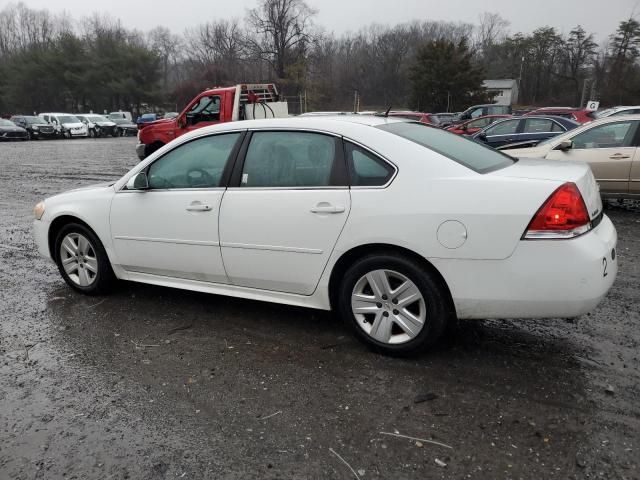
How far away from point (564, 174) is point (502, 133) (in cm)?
1039

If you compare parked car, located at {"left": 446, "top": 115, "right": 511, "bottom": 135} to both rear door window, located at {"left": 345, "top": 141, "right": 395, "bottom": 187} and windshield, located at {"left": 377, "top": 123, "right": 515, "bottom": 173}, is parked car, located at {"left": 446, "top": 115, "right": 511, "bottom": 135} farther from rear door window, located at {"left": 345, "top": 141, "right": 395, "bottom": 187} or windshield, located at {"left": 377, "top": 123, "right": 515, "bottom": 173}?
rear door window, located at {"left": 345, "top": 141, "right": 395, "bottom": 187}

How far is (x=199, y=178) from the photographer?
4039 millimetres

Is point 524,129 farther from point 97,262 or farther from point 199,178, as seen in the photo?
point 97,262

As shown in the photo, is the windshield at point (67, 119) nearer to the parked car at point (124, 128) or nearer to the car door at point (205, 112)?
the parked car at point (124, 128)

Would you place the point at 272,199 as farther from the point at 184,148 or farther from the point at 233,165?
the point at 184,148

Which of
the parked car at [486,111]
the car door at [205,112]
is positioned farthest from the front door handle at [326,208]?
the parked car at [486,111]

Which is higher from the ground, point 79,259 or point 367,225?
point 367,225

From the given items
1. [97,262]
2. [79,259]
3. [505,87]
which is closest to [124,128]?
[79,259]

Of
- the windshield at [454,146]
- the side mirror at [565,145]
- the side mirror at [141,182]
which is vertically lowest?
the side mirror at [565,145]

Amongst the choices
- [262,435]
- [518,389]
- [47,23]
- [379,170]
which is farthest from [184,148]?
[47,23]

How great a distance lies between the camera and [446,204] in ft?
10.0

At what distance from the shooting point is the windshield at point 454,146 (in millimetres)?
3387

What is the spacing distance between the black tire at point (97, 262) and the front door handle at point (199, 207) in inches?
45.2

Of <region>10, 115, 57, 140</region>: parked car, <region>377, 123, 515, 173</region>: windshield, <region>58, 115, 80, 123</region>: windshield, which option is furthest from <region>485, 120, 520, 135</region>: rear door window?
<region>58, 115, 80, 123</region>: windshield
